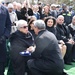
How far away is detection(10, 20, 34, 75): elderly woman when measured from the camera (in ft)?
19.2

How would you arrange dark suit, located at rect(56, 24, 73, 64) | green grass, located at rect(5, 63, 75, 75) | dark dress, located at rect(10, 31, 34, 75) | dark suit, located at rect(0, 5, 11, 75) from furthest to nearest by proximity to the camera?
dark suit, located at rect(56, 24, 73, 64), green grass, located at rect(5, 63, 75, 75), dark dress, located at rect(10, 31, 34, 75), dark suit, located at rect(0, 5, 11, 75)

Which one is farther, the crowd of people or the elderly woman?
the elderly woman

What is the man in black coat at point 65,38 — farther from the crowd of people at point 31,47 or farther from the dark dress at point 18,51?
the dark dress at point 18,51

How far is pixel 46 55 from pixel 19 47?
3.59ft

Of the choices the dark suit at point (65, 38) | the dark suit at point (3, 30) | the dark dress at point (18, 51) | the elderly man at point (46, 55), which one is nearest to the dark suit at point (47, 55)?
the elderly man at point (46, 55)

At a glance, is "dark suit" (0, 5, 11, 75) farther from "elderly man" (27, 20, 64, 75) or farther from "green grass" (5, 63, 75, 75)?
"green grass" (5, 63, 75, 75)

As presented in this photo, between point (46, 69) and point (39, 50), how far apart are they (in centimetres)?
42

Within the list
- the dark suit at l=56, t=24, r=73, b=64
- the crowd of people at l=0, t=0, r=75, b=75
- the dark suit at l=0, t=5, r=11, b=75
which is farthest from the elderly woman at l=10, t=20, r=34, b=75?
the dark suit at l=56, t=24, r=73, b=64

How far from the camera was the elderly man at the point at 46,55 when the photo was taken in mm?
4914

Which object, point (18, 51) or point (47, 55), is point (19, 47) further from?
point (47, 55)

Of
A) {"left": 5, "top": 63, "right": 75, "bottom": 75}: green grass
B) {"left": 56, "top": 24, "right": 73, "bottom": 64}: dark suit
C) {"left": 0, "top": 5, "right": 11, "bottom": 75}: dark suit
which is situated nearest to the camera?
{"left": 0, "top": 5, "right": 11, "bottom": 75}: dark suit

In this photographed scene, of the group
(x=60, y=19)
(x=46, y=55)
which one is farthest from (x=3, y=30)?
(x=60, y=19)

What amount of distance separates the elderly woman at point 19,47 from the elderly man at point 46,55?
709 millimetres

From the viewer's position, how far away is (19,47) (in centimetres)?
589
